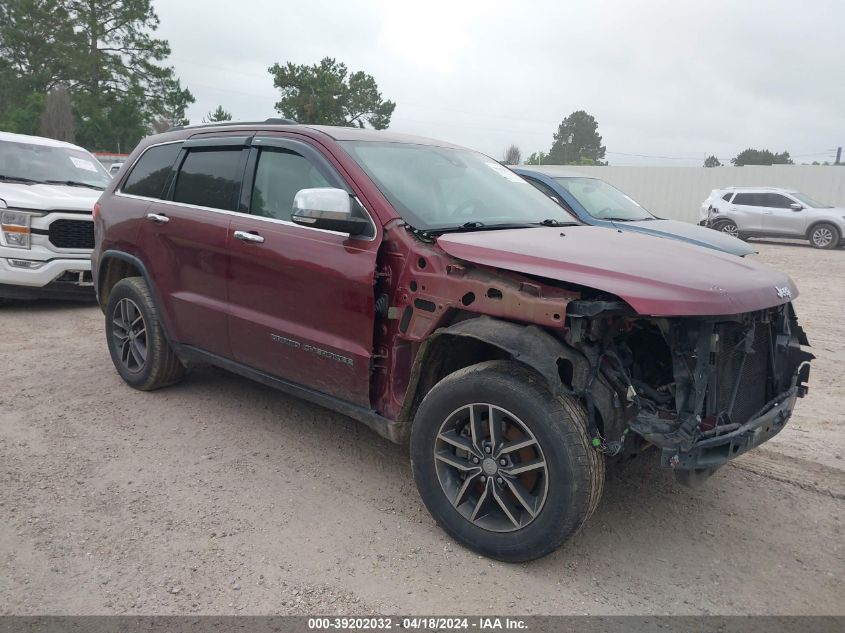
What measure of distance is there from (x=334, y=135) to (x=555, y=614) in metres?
2.70

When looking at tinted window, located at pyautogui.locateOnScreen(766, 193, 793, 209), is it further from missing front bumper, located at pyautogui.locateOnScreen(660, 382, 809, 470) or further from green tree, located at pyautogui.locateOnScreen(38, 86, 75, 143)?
green tree, located at pyautogui.locateOnScreen(38, 86, 75, 143)

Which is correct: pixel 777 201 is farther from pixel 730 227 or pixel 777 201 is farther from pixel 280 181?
pixel 280 181

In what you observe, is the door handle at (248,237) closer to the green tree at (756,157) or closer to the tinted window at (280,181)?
the tinted window at (280,181)

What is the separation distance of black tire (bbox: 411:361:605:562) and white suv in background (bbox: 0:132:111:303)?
586 centimetres

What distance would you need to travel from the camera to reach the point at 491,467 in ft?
9.86

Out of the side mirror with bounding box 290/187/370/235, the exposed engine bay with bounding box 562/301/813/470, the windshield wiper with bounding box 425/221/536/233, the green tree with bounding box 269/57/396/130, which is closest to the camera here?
the exposed engine bay with bounding box 562/301/813/470

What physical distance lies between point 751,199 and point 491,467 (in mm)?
18400

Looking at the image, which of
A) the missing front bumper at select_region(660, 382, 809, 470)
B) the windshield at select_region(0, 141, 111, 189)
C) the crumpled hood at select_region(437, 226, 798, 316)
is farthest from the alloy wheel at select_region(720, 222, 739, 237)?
the missing front bumper at select_region(660, 382, 809, 470)

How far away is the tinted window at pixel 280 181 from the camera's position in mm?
3818

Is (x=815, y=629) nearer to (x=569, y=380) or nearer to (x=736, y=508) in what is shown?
(x=736, y=508)

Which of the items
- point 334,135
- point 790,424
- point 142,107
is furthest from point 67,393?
point 142,107

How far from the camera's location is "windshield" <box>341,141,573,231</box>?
3.52m

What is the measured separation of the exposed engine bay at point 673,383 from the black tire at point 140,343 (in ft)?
10.3

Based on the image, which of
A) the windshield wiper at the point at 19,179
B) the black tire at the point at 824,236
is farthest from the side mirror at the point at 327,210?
the black tire at the point at 824,236
